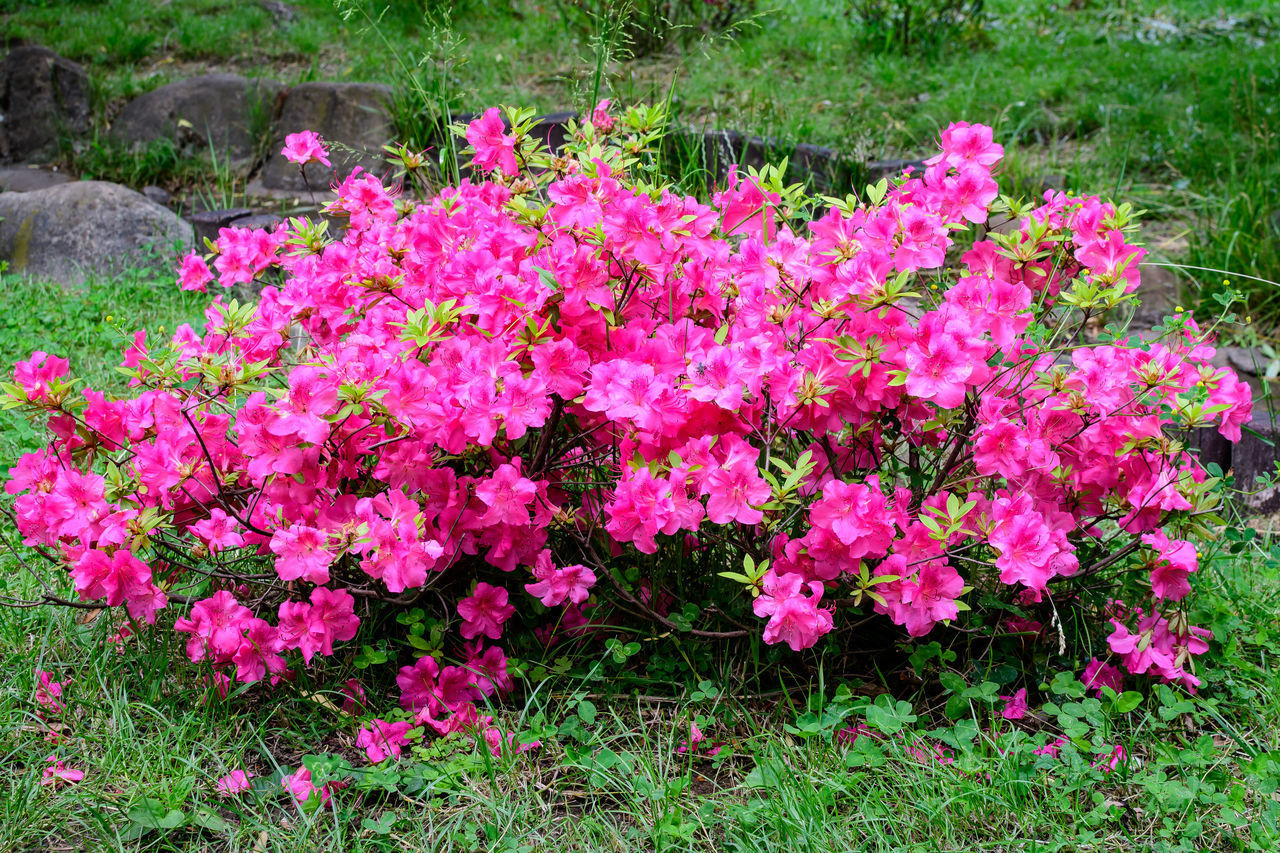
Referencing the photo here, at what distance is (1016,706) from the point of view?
2.02 meters

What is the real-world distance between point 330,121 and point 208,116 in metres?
0.93

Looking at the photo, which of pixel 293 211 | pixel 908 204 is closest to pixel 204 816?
pixel 908 204

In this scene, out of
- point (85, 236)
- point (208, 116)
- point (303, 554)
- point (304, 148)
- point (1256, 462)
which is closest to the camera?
point (303, 554)

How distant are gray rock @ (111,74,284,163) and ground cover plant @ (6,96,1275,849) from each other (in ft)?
15.7

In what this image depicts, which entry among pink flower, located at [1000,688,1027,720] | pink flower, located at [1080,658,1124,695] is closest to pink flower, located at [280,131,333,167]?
pink flower, located at [1000,688,1027,720]

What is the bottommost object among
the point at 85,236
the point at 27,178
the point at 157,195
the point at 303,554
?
the point at 27,178

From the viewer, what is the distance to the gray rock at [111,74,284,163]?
6395 mm

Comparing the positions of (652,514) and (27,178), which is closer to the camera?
(652,514)

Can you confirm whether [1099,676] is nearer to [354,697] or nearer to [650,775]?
[650,775]

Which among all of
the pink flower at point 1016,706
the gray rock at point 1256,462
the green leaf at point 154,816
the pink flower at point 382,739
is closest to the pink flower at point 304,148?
the pink flower at point 382,739

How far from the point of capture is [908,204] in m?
1.90

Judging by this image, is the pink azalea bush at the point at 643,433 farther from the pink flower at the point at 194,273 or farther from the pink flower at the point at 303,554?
the pink flower at the point at 194,273

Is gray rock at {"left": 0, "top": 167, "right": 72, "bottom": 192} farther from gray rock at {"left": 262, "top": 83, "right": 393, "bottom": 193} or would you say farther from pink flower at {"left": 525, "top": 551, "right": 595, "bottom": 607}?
pink flower at {"left": 525, "top": 551, "right": 595, "bottom": 607}

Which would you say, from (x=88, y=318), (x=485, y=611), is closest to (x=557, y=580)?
(x=485, y=611)
